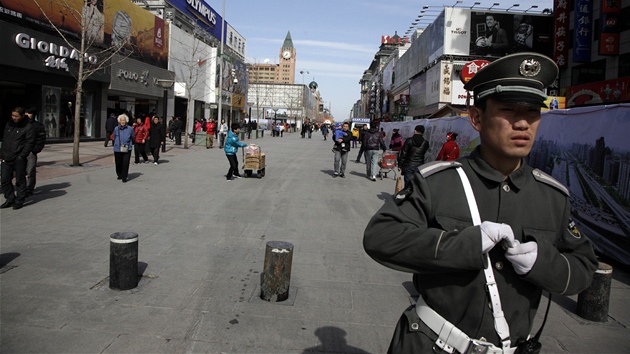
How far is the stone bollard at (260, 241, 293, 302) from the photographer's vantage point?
4863 millimetres

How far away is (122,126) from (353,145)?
29.0 m

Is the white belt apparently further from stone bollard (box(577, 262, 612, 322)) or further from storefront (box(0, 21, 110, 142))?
storefront (box(0, 21, 110, 142))

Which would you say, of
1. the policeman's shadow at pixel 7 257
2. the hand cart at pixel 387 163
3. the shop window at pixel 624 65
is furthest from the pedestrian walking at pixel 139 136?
the shop window at pixel 624 65

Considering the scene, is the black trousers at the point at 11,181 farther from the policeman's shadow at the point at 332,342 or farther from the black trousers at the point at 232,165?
the policeman's shadow at the point at 332,342

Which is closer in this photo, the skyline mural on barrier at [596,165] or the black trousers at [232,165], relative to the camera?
the skyline mural on barrier at [596,165]

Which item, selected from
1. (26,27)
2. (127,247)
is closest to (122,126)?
(127,247)

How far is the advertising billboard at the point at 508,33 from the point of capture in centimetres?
4228

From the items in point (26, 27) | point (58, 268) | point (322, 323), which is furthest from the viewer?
point (26, 27)

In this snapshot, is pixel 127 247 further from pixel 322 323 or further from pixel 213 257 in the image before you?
pixel 322 323

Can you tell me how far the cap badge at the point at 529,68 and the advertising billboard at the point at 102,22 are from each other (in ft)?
52.2

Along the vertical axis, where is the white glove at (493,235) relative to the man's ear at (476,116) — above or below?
below

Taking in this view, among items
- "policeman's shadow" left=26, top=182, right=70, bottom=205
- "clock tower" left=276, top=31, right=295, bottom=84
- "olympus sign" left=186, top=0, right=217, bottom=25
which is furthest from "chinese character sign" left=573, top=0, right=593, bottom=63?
"clock tower" left=276, top=31, right=295, bottom=84

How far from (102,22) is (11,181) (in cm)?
1093

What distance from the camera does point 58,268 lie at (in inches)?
219
